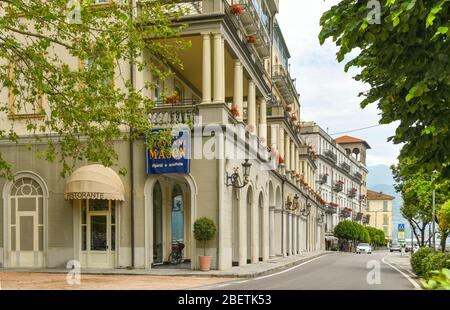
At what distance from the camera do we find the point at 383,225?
155m

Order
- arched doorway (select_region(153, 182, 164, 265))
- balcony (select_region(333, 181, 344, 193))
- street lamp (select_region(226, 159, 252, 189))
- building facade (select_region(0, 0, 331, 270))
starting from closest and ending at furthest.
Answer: building facade (select_region(0, 0, 331, 270)) < street lamp (select_region(226, 159, 252, 189)) < arched doorway (select_region(153, 182, 164, 265)) < balcony (select_region(333, 181, 344, 193))

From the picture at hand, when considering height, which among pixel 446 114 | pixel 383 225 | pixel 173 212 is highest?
pixel 446 114

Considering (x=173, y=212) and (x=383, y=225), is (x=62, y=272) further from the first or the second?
(x=383, y=225)

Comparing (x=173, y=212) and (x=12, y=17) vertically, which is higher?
(x=12, y=17)

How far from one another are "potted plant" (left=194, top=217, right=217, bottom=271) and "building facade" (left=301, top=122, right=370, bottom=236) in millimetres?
47515

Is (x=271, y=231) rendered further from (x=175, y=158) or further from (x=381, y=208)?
(x=381, y=208)

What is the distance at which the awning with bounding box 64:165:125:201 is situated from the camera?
2230 centimetres

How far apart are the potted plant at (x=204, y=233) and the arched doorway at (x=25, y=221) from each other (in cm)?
651

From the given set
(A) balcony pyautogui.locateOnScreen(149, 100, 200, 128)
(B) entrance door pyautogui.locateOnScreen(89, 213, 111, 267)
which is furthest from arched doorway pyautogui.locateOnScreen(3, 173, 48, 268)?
(A) balcony pyautogui.locateOnScreen(149, 100, 200, 128)

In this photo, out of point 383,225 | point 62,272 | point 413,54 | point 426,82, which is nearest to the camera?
point 426,82

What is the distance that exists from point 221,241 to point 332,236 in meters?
64.6

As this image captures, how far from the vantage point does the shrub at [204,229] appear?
2238 centimetres

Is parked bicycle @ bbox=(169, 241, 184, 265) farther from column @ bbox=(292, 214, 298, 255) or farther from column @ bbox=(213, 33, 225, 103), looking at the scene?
column @ bbox=(292, 214, 298, 255)

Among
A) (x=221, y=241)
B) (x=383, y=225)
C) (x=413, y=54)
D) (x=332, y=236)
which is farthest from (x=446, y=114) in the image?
(x=383, y=225)
